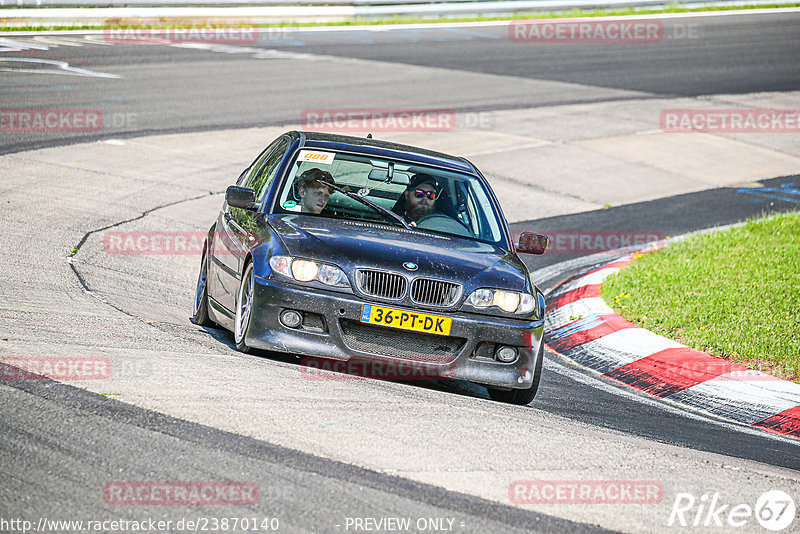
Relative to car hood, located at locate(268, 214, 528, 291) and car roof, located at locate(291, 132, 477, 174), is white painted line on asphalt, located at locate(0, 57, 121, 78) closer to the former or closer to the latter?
car roof, located at locate(291, 132, 477, 174)

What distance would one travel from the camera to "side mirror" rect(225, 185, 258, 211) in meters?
7.27

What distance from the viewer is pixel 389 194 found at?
25.8 feet

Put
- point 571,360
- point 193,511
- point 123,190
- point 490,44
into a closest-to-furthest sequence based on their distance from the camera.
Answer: point 193,511 < point 571,360 < point 123,190 < point 490,44

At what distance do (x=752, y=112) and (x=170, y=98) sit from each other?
1133cm

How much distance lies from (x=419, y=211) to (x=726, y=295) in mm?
3783

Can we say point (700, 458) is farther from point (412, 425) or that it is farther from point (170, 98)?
point (170, 98)

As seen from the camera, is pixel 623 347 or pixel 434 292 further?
pixel 623 347

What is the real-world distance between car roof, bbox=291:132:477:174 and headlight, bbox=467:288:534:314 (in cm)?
157

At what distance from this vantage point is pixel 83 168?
13023mm

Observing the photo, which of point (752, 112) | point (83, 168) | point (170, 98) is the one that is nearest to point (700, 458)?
point (83, 168)
